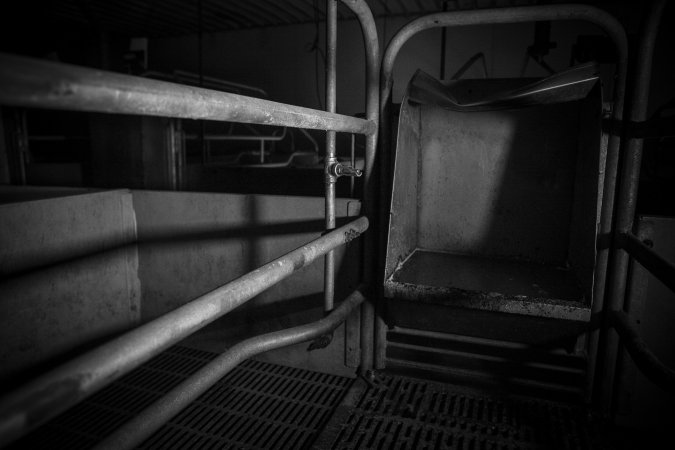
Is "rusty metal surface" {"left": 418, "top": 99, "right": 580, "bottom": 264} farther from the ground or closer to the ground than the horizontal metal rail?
farther from the ground

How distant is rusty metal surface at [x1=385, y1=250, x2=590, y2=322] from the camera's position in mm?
1251

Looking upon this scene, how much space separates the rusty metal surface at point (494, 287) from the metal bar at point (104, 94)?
816 mm

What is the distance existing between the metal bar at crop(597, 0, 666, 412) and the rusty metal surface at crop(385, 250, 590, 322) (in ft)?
0.44

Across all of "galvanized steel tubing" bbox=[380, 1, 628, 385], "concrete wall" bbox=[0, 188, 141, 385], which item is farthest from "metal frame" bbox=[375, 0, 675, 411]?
"concrete wall" bbox=[0, 188, 141, 385]

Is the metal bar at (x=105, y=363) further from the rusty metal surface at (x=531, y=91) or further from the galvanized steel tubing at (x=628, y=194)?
the galvanized steel tubing at (x=628, y=194)

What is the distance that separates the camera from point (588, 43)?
1587 mm

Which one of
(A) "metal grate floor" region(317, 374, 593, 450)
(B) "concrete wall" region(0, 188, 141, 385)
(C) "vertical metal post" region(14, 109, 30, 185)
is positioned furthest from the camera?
(C) "vertical metal post" region(14, 109, 30, 185)

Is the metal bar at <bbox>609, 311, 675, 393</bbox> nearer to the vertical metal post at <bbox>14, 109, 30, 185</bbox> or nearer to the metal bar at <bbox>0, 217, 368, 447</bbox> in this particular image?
the metal bar at <bbox>0, 217, 368, 447</bbox>

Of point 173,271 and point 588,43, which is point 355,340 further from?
point 588,43

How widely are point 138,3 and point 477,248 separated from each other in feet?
19.3

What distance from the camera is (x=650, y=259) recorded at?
1026mm

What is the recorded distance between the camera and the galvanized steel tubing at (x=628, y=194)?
1.24 m

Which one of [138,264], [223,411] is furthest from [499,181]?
[138,264]

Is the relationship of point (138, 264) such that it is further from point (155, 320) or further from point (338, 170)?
point (155, 320)
